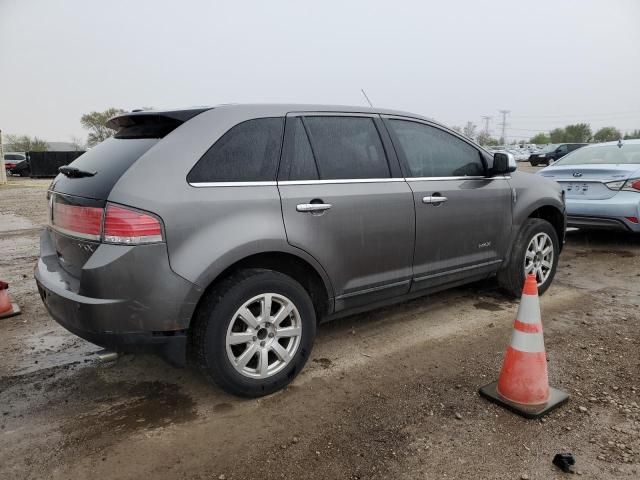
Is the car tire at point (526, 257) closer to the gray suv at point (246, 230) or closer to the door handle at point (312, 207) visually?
the gray suv at point (246, 230)

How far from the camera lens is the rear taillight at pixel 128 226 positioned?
96.4 inches

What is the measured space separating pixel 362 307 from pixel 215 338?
46.5 inches

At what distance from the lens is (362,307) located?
3449 mm

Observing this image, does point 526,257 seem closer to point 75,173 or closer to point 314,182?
point 314,182

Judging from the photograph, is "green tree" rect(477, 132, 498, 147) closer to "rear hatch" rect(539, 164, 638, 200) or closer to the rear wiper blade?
"rear hatch" rect(539, 164, 638, 200)

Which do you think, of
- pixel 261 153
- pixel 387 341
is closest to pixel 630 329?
pixel 387 341

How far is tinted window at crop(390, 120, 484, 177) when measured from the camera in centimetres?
368

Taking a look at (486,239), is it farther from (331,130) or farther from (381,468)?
(381,468)

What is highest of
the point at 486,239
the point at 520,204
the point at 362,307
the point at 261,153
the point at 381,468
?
the point at 261,153

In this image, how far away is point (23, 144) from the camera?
201 ft

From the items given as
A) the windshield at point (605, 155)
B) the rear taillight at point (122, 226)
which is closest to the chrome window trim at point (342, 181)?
the rear taillight at point (122, 226)

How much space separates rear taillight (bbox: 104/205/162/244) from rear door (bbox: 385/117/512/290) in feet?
6.34

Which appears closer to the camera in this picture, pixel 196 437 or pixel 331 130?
pixel 196 437

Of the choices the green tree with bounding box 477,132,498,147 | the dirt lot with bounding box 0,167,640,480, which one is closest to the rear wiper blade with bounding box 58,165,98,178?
the dirt lot with bounding box 0,167,640,480
